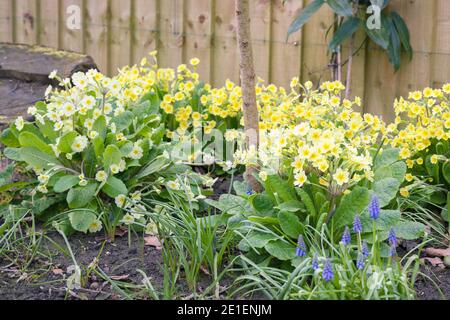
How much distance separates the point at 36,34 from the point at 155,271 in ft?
13.7

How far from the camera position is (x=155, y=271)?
3.24m

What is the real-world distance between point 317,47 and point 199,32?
981 mm

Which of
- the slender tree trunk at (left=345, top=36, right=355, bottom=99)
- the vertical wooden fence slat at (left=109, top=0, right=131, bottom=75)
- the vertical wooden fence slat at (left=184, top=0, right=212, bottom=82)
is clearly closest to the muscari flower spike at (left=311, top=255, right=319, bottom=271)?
the slender tree trunk at (left=345, top=36, right=355, bottom=99)

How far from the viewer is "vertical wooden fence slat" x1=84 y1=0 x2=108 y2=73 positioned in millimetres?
6562

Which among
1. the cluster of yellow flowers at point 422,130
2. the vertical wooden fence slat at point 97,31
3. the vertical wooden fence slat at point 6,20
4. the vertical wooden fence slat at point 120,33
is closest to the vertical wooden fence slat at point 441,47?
the cluster of yellow flowers at point 422,130

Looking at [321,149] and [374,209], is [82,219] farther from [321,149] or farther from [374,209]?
[374,209]

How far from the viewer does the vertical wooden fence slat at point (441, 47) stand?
5039mm

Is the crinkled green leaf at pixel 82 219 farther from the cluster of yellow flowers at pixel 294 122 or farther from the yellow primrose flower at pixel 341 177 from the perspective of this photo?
the yellow primrose flower at pixel 341 177

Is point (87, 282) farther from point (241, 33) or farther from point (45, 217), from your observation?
point (241, 33)

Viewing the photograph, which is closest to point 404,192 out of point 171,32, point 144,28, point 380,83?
point 380,83

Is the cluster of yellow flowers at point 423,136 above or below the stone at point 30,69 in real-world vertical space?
below

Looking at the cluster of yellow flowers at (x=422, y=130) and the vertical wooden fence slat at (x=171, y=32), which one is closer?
the cluster of yellow flowers at (x=422, y=130)

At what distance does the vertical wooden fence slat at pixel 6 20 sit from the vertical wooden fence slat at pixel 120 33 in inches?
41.4
